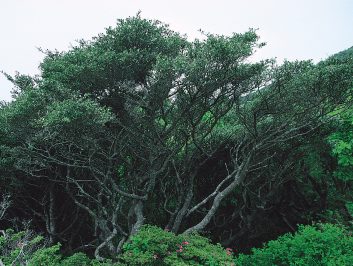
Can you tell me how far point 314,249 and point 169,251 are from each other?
16.0 feet

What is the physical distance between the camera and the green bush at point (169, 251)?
33.3 ft

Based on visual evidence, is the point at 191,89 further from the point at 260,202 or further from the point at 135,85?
the point at 260,202

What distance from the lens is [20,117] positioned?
42.2ft

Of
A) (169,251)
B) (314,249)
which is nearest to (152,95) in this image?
(169,251)

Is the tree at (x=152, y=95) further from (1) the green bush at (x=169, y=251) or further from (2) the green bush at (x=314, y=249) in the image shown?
(2) the green bush at (x=314, y=249)

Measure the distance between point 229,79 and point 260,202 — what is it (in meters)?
7.78

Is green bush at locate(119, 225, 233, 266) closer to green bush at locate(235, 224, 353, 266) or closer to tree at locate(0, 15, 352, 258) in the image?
tree at locate(0, 15, 352, 258)

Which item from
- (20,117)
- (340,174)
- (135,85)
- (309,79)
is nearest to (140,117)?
(135,85)

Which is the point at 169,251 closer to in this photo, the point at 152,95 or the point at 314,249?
the point at 314,249

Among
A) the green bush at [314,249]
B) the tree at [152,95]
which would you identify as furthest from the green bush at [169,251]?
the green bush at [314,249]

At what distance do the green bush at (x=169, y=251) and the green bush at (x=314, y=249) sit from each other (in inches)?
106

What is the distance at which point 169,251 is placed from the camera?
415 inches

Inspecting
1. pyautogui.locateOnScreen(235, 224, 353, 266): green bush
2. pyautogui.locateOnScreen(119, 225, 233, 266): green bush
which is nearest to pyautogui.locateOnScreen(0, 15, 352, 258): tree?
pyautogui.locateOnScreen(119, 225, 233, 266): green bush

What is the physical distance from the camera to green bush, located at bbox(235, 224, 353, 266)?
11492 millimetres
